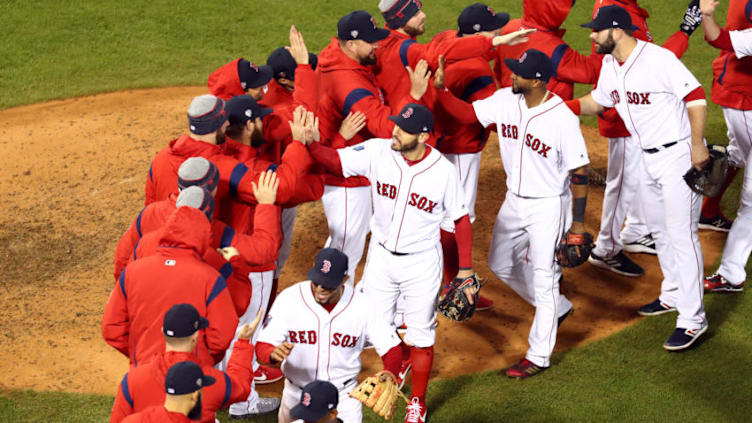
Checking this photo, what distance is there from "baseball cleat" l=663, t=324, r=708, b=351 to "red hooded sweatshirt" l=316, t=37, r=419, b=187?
2.54 m

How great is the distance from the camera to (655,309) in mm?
6535

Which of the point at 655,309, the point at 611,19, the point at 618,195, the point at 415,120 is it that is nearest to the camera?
the point at 415,120

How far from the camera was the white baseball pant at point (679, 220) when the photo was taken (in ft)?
19.2

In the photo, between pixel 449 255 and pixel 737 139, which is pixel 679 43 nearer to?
pixel 737 139

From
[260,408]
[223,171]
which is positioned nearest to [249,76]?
[223,171]

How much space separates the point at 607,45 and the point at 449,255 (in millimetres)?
1929

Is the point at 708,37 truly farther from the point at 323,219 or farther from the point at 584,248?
the point at 323,219

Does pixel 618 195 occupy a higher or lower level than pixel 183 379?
lower

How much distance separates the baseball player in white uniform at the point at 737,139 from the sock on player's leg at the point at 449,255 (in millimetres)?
2151

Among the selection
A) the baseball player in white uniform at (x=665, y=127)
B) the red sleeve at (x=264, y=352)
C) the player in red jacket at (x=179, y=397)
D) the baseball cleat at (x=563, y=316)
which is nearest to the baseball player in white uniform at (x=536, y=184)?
the baseball cleat at (x=563, y=316)

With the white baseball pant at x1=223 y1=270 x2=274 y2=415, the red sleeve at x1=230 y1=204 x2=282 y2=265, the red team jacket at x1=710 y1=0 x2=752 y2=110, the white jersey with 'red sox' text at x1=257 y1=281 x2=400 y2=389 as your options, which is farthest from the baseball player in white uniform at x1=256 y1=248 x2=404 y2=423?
the red team jacket at x1=710 y1=0 x2=752 y2=110

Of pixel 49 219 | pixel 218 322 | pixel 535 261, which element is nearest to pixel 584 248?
pixel 535 261

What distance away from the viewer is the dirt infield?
6.15 meters

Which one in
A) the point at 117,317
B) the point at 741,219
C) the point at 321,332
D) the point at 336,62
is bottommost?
the point at 741,219
